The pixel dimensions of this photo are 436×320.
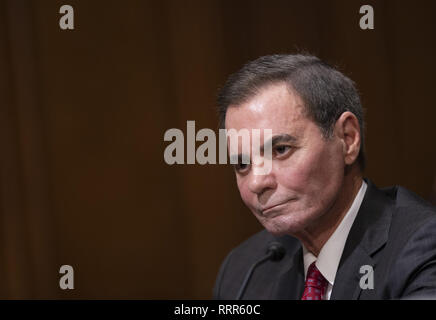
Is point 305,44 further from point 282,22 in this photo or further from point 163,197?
point 163,197

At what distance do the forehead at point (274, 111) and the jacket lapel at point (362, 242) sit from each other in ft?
1.05

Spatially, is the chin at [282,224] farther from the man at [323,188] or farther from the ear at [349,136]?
the ear at [349,136]

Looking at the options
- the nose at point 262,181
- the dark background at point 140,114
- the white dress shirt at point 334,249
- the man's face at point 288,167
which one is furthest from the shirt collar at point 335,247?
the dark background at point 140,114

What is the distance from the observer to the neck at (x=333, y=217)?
1.49 metres

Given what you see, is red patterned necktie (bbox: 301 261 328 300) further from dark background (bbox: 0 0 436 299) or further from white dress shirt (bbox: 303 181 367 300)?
dark background (bbox: 0 0 436 299)

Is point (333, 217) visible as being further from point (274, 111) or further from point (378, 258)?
point (274, 111)

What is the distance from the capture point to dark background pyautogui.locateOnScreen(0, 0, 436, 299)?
2174 mm

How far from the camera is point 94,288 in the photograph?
2227 millimetres

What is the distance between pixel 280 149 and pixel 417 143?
3.54 ft

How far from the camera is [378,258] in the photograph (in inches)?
54.0

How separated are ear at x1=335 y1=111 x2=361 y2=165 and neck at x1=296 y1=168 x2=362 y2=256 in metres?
0.06

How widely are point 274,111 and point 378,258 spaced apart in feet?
1.54
